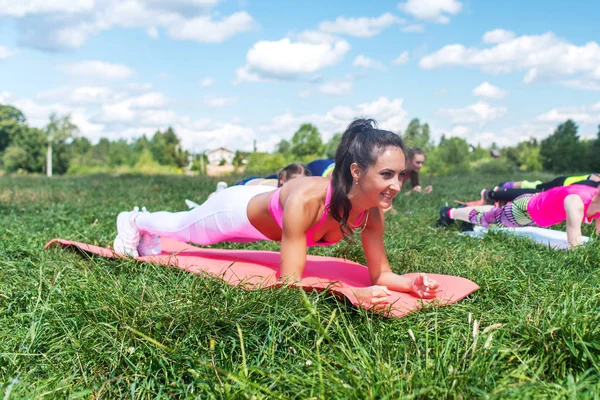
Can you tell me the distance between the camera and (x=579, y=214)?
193 inches

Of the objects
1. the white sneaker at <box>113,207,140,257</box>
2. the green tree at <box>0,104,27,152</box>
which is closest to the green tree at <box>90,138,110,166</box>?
the green tree at <box>0,104,27,152</box>

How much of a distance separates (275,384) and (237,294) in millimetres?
766

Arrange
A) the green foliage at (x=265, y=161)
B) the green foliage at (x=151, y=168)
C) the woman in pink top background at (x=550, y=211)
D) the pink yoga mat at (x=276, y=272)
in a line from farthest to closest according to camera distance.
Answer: the green foliage at (x=265, y=161) → the green foliage at (x=151, y=168) → the woman in pink top background at (x=550, y=211) → the pink yoga mat at (x=276, y=272)

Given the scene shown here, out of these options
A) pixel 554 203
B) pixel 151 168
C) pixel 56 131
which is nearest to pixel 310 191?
pixel 554 203

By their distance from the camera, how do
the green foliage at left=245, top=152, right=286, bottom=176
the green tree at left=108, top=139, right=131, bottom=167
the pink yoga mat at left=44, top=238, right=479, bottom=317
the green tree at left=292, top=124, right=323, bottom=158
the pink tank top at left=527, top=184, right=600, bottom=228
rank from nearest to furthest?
the pink yoga mat at left=44, top=238, right=479, bottom=317
the pink tank top at left=527, top=184, right=600, bottom=228
the green foliage at left=245, top=152, right=286, bottom=176
the green tree at left=292, top=124, right=323, bottom=158
the green tree at left=108, top=139, right=131, bottom=167

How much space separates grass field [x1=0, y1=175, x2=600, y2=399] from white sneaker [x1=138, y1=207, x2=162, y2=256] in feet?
3.02

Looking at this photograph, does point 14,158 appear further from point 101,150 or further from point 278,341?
point 278,341

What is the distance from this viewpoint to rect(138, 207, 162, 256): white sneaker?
14.6 ft

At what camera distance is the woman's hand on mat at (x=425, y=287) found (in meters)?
2.88

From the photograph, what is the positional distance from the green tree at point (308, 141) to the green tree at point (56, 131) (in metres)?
28.8

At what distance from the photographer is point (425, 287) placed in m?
2.93

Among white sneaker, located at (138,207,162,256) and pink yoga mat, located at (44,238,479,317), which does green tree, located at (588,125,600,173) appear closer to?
pink yoga mat, located at (44,238,479,317)

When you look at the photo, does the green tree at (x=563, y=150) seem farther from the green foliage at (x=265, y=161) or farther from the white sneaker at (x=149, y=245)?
the white sneaker at (x=149, y=245)

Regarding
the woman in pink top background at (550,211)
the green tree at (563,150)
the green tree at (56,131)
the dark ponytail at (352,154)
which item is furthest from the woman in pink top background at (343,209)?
the green tree at (56,131)
